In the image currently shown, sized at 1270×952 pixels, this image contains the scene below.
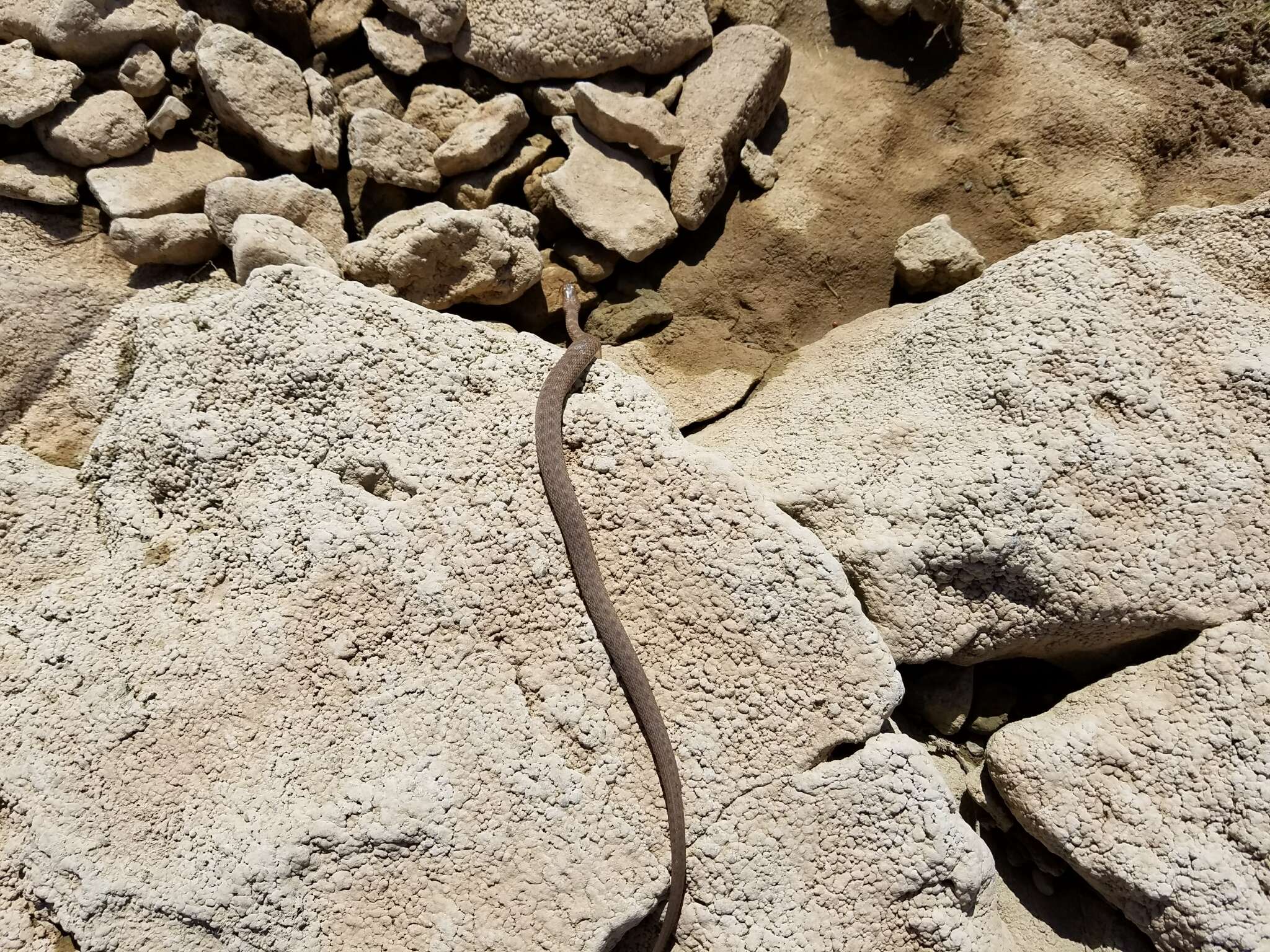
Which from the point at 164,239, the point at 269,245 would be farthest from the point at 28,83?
the point at 269,245

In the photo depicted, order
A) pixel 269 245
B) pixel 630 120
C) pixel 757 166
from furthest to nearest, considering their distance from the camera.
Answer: pixel 757 166, pixel 630 120, pixel 269 245

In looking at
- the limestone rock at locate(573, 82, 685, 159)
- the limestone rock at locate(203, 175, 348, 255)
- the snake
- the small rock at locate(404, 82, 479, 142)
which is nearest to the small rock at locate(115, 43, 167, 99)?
the limestone rock at locate(203, 175, 348, 255)

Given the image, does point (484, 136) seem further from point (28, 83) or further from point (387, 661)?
point (387, 661)

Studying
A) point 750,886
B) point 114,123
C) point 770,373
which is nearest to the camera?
point 750,886

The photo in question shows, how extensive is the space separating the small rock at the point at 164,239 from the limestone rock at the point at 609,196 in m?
1.39

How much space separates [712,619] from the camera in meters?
2.32

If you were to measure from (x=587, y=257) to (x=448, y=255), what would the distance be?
678 millimetres

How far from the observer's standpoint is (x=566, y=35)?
3322 millimetres

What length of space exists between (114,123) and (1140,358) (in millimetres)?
3807

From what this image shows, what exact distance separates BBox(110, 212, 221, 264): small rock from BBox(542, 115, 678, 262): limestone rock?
139 cm

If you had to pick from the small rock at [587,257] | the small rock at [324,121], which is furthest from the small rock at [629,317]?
the small rock at [324,121]

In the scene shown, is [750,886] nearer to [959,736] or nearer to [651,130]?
[959,736]

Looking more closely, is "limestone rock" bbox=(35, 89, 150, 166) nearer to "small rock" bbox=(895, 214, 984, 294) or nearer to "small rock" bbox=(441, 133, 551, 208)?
"small rock" bbox=(441, 133, 551, 208)

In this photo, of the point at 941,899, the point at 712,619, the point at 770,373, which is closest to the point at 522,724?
the point at 712,619
